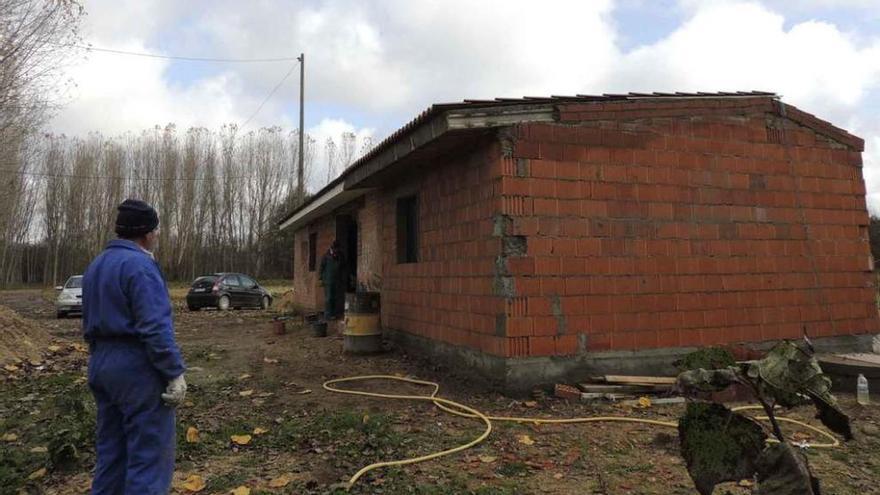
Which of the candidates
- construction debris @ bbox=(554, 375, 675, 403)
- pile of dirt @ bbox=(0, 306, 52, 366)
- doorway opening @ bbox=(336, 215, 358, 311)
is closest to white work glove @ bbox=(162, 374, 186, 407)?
construction debris @ bbox=(554, 375, 675, 403)

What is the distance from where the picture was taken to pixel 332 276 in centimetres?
1227

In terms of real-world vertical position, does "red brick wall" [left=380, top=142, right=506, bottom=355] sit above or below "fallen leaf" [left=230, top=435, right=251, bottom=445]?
above

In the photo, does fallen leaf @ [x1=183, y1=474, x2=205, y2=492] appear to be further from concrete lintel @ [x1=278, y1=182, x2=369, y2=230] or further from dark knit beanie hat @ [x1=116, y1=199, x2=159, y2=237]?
concrete lintel @ [x1=278, y1=182, x2=369, y2=230]

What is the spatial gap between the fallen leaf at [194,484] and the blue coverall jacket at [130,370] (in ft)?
3.03

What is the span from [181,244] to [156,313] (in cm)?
4378

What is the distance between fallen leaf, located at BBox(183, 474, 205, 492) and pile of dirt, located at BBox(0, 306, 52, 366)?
671 centimetres

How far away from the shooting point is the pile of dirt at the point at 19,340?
30.5ft

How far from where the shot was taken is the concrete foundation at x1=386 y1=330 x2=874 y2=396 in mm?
6195

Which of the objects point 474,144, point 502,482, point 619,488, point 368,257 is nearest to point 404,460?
point 502,482

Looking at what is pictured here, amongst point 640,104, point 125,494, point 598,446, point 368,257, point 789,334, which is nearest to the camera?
point 125,494

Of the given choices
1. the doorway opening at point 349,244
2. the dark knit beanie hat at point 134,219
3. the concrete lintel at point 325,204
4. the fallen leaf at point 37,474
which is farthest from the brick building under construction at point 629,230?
the doorway opening at point 349,244

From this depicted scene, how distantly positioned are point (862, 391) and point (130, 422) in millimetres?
7083

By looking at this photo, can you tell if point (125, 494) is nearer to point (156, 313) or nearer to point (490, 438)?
point (156, 313)

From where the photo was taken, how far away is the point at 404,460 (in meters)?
4.44
